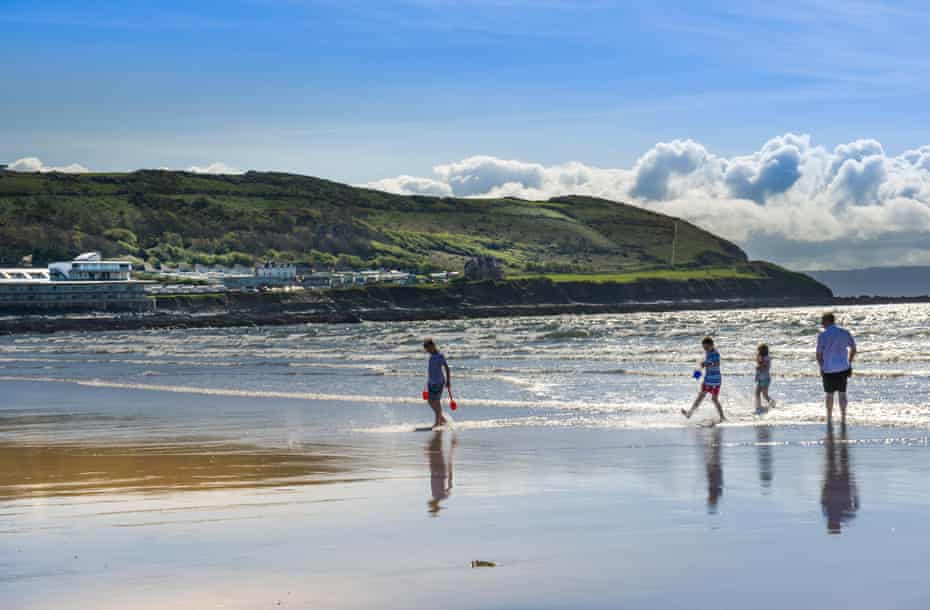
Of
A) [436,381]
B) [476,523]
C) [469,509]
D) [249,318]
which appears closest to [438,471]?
[469,509]

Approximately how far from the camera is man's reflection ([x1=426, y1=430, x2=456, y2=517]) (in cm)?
1302

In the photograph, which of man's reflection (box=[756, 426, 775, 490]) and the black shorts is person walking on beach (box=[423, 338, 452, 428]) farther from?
the black shorts

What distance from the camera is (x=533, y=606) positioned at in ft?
27.6

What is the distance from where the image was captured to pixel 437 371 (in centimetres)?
2286

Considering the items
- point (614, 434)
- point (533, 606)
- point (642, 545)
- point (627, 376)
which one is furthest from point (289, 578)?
point (627, 376)

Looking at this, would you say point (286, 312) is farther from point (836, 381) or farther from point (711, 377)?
point (836, 381)

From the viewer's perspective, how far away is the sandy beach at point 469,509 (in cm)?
888

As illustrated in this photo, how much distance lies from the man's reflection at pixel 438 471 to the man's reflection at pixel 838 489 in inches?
149

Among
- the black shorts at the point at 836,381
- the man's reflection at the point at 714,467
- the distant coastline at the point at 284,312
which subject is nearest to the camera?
the man's reflection at the point at 714,467

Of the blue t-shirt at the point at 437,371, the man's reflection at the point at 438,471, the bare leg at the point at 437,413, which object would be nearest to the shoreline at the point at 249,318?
the blue t-shirt at the point at 437,371

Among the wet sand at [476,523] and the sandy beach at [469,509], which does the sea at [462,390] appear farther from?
Result: the wet sand at [476,523]

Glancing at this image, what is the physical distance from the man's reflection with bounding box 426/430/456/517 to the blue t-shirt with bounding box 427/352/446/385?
1744 mm

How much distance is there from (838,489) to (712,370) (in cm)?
1046

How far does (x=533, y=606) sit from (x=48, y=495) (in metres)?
7.61
